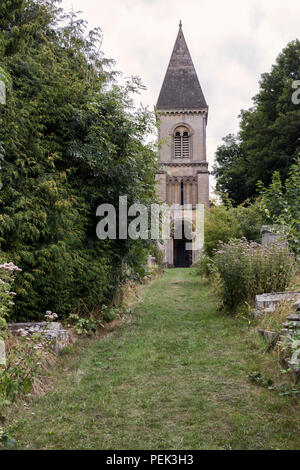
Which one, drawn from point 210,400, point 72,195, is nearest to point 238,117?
point 72,195

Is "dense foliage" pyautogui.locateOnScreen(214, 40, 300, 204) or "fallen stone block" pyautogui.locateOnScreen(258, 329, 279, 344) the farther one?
"dense foliage" pyautogui.locateOnScreen(214, 40, 300, 204)

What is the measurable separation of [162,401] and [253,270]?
145 inches

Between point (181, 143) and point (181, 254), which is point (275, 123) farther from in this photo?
point (181, 254)

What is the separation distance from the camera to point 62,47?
687 centimetres

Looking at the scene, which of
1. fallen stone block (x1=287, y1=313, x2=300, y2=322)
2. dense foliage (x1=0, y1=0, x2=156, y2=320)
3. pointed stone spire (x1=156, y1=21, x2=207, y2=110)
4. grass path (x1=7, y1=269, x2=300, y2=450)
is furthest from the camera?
pointed stone spire (x1=156, y1=21, x2=207, y2=110)

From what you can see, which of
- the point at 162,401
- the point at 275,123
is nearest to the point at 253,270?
the point at 162,401

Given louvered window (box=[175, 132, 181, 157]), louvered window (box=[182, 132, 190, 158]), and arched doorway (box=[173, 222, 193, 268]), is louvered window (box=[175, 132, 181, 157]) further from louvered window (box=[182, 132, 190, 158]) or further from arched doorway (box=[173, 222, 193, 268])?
arched doorway (box=[173, 222, 193, 268])

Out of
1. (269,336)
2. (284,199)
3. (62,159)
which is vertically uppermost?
(62,159)

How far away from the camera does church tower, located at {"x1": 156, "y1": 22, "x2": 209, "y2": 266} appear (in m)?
29.6

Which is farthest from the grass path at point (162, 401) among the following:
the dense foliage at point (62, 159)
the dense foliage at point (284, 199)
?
the dense foliage at point (284, 199)

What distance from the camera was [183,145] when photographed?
30469mm

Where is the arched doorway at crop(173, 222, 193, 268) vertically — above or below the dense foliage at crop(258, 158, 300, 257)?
below

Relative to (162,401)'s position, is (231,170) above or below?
above

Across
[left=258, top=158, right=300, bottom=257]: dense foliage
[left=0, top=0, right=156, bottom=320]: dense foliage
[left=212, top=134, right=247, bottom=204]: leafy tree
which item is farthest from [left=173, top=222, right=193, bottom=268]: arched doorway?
[left=0, top=0, right=156, bottom=320]: dense foliage
